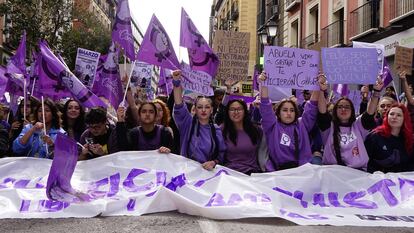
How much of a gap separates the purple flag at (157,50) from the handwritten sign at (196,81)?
178 millimetres

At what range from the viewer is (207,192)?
4.77 m

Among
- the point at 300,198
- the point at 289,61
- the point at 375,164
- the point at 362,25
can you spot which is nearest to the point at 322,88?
the point at 289,61

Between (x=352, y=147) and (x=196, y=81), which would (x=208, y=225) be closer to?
(x=352, y=147)

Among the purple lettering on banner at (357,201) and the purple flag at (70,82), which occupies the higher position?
the purple flag at (70,82)

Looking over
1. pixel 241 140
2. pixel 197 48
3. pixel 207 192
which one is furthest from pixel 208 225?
pixel 197 48

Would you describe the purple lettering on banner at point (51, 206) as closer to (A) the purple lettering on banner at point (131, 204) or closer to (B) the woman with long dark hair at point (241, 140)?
(A) the purple lettering on banner at point (131, 204)

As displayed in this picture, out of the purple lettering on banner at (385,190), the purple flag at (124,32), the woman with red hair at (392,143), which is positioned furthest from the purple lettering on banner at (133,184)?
the woman with red hair at (392,143)

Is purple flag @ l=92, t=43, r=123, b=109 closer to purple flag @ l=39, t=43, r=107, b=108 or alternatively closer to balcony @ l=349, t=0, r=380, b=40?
purple flag @ l=39, t=43, r=107, b=108

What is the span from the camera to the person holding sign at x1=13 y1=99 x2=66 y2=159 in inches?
217

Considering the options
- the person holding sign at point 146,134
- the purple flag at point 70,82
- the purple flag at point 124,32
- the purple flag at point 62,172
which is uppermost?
the purple flag at point 124,32

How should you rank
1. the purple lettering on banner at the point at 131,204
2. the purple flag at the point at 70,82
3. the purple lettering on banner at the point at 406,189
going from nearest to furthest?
the purple lettering on banner at the point at 131,204
the purple lettering on banner at the point at 406,189
the purple flag at the point at 70,82

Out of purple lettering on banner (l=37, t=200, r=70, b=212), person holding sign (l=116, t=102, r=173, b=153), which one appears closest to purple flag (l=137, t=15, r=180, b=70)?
person holding sign (l=116, t=102, r=173, b=153)

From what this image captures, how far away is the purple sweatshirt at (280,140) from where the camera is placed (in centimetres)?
531

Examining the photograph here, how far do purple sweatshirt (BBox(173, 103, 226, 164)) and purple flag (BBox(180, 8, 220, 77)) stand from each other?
47.4 inches
